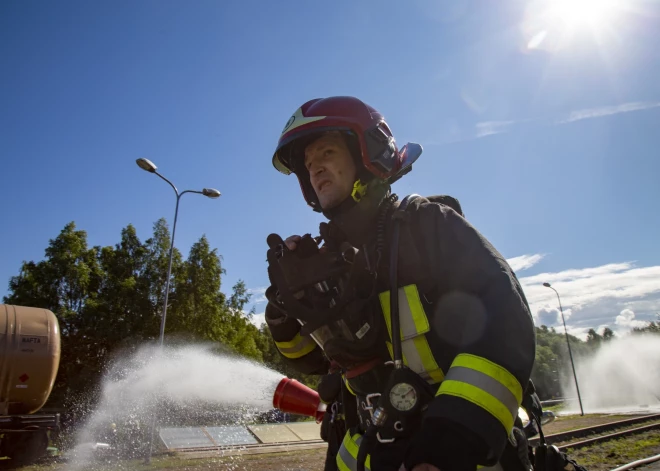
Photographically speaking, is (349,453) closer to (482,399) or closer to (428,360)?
(428,360)

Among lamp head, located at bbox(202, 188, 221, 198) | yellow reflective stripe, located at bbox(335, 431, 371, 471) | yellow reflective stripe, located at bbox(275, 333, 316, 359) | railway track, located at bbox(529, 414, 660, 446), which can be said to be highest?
lamp head, located at bbox(202, 188, 221, 198)

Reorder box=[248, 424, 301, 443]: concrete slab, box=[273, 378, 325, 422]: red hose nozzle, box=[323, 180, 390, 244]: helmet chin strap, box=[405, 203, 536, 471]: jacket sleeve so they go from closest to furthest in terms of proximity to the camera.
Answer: box=[405, 203, 536, 471]: jacket sleeve < box=[323, 180, 390, 244]: helmet chin strap < box=[273, 378, 325, 422]: red hose nozzle < box=[248, 424, 301, 443]: concrete slab

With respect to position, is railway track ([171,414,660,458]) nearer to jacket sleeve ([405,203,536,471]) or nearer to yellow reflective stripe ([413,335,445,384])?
yellow reflective stripe ([413,335,445,384])

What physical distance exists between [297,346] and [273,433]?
12618 millimetres

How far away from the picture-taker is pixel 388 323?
1830mm

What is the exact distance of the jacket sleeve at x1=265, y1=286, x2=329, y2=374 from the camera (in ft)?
8.05

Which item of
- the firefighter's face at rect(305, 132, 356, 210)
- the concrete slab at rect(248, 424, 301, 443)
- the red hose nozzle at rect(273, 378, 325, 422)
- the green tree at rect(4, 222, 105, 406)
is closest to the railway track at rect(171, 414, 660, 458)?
the concrete slab at rect(248, 424, 301, 443)

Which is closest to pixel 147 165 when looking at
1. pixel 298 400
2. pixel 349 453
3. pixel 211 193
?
pixel 211 193

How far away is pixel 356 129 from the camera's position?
238 centimetres

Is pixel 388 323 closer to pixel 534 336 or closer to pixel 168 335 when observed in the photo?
pixel 534 336

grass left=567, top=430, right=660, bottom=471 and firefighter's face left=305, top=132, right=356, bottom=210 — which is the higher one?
firefighter's face left=305, top=132, right=356, bottom=210

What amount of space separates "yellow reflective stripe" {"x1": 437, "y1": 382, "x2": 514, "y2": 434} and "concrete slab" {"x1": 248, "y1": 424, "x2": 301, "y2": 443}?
12.9m

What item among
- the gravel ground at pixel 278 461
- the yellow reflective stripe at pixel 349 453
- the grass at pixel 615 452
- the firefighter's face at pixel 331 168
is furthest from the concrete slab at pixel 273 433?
the firefighter's face at pixel 331 168

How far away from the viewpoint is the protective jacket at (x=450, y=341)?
Result: 1332mm
